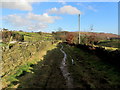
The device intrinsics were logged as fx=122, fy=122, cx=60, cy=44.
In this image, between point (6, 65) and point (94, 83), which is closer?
point (94, 83)

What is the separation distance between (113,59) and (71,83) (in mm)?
6324

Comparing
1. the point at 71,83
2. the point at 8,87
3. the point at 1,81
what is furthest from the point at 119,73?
the point at 1,81

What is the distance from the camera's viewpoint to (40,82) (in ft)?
26.8

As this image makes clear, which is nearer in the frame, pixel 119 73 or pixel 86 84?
pixel 86 84

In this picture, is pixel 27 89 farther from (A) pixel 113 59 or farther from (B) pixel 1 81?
(A) pixel 113 59

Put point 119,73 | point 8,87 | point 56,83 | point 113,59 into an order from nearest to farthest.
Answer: point 8,87 → point 56,83 → point 119,73 → point 113,59

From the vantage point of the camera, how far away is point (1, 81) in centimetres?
808

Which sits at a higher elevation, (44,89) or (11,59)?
(11,59)

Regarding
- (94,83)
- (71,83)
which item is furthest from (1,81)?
(94,83)

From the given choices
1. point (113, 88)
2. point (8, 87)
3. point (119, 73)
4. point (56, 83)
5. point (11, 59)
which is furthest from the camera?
point (11, 59)

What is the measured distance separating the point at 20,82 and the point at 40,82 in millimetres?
1361

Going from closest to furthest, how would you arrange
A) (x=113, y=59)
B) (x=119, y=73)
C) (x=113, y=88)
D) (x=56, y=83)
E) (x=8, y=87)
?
(x=113, y=88)
(x=8, y=87)
(x=56, y=83)
(x=119, y=73)
(x=113, y=59)

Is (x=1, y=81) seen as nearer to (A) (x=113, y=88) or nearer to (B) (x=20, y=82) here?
(B) (x=20, y=82)

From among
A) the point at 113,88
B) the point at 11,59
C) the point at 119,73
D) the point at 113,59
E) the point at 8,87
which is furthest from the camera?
the point at 113,59
